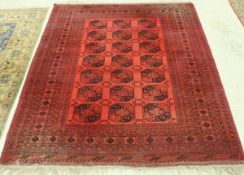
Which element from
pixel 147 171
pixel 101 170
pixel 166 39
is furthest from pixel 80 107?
pixel 166 39

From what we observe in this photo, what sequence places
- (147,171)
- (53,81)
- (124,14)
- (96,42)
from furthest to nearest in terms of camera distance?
(124,14) → (96,42) → (53,81) → (147,171)

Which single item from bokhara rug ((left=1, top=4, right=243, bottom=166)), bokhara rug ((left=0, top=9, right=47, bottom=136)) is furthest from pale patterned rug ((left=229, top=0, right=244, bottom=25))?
bokhara rug ((left=0, top=9, right=47, bottom=136))

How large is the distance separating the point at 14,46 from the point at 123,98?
1.31 metres

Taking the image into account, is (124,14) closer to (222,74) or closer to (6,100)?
(222,74)

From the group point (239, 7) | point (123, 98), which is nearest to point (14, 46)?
point (123, 98)

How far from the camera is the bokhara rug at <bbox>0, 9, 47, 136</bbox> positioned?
2.72 meters

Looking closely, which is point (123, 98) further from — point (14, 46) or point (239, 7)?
point (239, 7)

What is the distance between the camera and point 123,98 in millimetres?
2652

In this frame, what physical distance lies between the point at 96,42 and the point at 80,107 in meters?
0.90

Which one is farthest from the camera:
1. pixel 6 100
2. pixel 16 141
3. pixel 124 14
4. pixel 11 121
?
pixel 124 14

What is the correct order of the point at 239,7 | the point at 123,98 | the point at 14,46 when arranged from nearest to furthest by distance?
the point at 123,98 → the point at 14,46 → the point at 239,7

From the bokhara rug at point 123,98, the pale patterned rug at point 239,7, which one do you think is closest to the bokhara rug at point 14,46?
the bokhara rug at point 123,98

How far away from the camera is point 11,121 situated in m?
2.50

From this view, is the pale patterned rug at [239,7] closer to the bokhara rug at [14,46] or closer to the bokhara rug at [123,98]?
the bokhara rug at [123,98]
